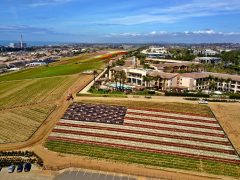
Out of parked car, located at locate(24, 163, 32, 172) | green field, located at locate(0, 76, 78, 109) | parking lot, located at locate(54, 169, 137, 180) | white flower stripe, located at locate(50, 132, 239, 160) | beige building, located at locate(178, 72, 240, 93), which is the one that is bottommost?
parking lot, located at locate(54, 169, 137, 180)

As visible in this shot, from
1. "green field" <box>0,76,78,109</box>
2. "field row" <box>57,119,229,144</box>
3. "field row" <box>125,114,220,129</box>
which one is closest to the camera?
"field row" <box>57,119,229,144</box>

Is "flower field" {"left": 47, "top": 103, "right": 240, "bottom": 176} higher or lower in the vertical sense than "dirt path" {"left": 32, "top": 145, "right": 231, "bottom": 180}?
higher

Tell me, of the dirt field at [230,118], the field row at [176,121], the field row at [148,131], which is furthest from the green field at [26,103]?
the dirt field at [230,118]

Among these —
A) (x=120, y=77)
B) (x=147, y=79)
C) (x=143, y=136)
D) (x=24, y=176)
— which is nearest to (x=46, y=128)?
(x=24, y=176)

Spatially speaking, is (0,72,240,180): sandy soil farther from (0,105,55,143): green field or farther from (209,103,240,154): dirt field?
(209,103,240,154): dirt field

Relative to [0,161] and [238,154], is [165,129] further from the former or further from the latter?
[0,161]

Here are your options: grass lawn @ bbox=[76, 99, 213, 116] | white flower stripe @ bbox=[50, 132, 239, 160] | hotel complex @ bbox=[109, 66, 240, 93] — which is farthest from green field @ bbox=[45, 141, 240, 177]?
hotel complex @ bbox=[109, 66, 240, 93]

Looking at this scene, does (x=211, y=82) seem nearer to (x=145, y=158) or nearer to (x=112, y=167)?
(x=145, y=158)
